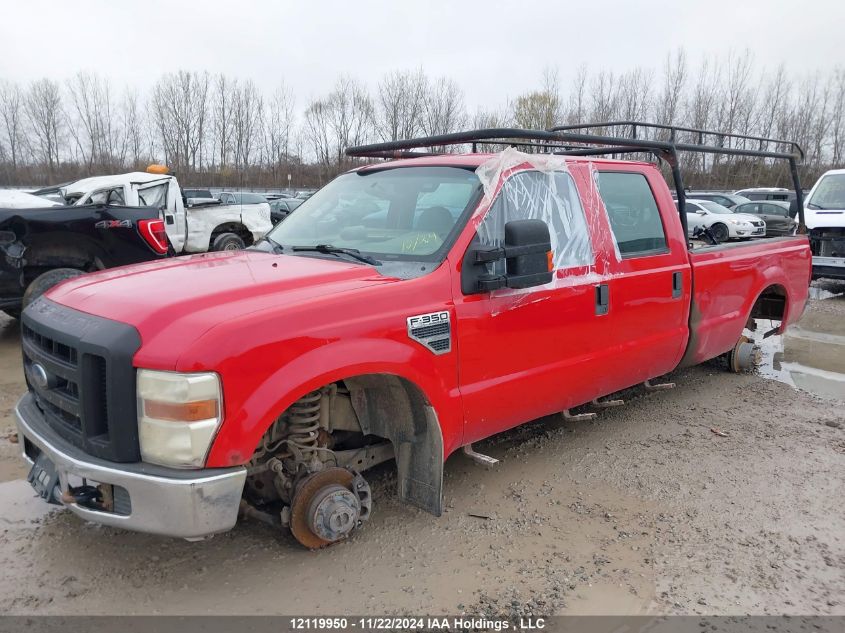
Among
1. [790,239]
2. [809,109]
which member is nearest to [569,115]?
[809,109]

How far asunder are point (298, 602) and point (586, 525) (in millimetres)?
1538

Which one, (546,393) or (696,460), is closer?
(546,393)

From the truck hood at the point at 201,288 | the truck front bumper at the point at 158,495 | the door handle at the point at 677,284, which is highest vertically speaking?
the truck hood at the point at 201,288

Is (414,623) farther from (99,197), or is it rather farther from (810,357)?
(99,197)

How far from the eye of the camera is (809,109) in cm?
4297

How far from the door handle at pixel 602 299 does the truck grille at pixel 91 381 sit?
264cm

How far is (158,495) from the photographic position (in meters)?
2.49

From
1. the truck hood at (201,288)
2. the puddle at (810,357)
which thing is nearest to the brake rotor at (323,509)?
the truck hood at (201,288)

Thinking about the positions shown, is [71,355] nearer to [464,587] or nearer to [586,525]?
[464,587]

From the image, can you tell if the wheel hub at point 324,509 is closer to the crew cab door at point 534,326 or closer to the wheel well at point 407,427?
the wheel well at point 407,427

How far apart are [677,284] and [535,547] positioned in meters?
2.28

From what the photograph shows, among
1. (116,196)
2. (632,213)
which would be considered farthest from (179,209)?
(632,213)

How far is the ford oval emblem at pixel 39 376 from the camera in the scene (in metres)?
2.92

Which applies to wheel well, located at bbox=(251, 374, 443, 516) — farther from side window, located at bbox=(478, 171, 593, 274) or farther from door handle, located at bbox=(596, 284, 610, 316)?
door handle, located at bbox=(596, 284, 610, 316)
